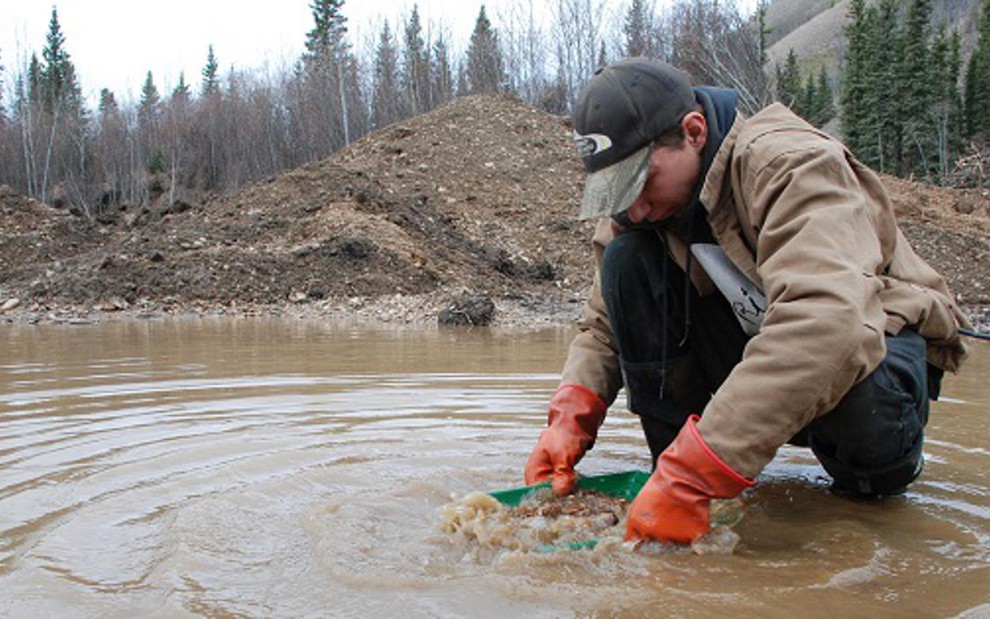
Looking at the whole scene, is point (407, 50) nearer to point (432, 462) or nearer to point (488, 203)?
point (488, 203)

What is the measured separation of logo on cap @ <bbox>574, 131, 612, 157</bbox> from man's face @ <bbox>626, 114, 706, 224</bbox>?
0.12m

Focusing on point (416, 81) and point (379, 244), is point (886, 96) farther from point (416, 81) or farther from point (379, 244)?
point (379, 244)

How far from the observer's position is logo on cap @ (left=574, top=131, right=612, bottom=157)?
222cm

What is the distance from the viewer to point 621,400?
454 centimetres

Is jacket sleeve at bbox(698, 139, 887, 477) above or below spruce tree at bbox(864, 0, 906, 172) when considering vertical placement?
below

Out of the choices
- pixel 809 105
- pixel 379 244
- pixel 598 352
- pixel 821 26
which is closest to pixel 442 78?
pixel 809 105

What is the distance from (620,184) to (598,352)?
84 centimetres

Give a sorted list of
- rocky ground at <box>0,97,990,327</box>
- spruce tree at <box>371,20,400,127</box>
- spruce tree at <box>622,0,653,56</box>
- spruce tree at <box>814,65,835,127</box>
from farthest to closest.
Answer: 1. spruce tree at <box>814,65,835,127</box>
2. spruce tree at <box>371,20,400,127</box>
3. spruce tree at <box>622,0,653,56</box>
4. rocky ground at <box>0,97,990,327</box>

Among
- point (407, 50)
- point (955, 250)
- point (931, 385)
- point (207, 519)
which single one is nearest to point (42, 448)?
point (207, 519)

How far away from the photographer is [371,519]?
2.37 meters

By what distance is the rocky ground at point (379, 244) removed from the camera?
11312 mm

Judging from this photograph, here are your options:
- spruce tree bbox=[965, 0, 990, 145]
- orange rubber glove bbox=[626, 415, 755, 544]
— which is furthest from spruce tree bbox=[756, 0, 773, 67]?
orange rubber glove bbox=[626, 415, 755, 544]

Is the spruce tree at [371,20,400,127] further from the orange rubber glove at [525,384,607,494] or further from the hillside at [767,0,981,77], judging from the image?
the orange rubber glove at [525,384,607,494]

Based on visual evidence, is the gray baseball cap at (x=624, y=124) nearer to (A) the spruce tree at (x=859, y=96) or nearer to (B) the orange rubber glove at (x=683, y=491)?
(B) the orange rubber glove at (x=683, y=491)
